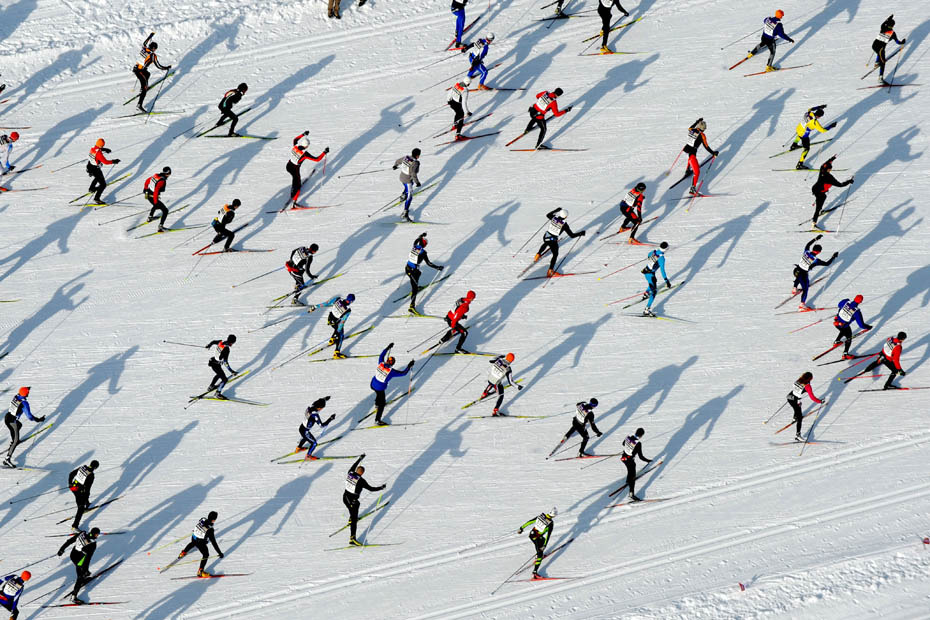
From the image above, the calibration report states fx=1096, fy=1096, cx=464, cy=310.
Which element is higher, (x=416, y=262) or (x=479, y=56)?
(x=479, y=56)

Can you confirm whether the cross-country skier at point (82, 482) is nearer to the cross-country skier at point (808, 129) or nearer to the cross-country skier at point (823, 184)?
the cross-country skier at point (823, 184)

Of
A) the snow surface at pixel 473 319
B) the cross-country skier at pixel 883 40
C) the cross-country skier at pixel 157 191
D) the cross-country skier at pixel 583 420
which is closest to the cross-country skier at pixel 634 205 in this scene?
the snow surface at pixel 473 319

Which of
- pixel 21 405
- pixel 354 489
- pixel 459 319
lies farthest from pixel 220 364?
pixel 459 319

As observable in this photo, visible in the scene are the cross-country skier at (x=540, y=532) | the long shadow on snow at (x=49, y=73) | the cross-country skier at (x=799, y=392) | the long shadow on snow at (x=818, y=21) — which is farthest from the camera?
the long shadow on snow at (x=49, y=73)

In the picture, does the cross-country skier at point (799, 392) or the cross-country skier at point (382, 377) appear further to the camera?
the cross-country skier at point (382, 377)

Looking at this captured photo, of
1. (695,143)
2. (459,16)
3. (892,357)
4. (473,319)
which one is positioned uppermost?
(459,16)

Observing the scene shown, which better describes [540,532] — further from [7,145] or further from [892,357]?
[7,145]
